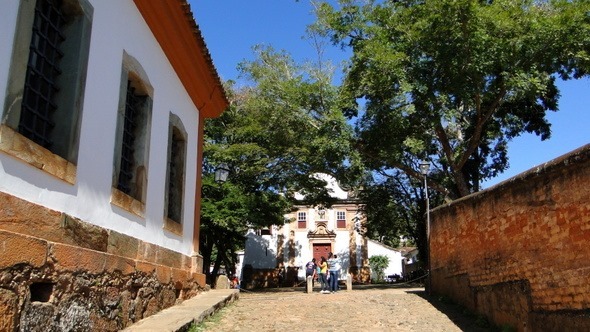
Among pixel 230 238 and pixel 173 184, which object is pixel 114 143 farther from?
pixel 230 238

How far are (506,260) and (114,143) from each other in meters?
5.56

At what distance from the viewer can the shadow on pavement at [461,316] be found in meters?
8.09

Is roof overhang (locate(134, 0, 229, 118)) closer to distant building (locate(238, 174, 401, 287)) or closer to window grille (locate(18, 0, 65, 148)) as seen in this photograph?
window grille (locate(18, 0, 65, 148))

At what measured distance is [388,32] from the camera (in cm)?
1667

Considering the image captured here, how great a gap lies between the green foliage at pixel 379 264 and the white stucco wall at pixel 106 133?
33.1 metres

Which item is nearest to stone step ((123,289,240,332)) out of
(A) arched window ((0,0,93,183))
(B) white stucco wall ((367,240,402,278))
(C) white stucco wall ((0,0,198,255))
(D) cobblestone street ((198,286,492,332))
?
(D) cobblestone street ((198,286,492,332))

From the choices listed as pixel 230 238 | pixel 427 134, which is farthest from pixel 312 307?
pixel 230 238

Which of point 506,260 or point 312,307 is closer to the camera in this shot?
point 506,260

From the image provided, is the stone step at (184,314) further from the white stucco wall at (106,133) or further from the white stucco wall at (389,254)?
the white stucco wall at (389,254)

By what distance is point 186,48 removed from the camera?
28.3ft

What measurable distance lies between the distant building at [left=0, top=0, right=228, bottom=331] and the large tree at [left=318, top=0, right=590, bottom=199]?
841 cm

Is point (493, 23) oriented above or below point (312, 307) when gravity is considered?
above

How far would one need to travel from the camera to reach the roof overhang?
735 cm

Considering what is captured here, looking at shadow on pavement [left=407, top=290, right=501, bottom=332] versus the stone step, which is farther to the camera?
shadow on pavement [left=407, top=290, right=501, bottom=332]
